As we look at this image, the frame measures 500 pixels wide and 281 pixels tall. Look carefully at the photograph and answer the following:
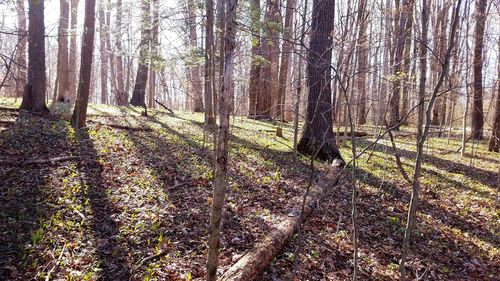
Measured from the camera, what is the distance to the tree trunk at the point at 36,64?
939 cm

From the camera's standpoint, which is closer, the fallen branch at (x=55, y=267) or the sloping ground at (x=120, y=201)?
the fallen branch at (x=55, y=267)

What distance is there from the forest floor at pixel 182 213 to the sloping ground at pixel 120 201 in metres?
0.02

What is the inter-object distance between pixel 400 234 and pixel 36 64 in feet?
32.1

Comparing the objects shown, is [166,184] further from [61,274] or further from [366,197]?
[366,197]

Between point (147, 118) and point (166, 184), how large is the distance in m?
6.49

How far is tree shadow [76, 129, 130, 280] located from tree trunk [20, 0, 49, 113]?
3.52 meters

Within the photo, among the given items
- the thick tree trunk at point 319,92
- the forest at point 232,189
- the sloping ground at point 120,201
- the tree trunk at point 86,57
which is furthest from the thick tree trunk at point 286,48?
the tree trunk at point 86,57

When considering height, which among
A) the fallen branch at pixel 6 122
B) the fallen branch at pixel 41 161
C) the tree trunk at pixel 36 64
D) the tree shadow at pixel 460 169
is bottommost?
the tree shadow at pixel 460 169

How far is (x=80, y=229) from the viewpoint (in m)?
4.52

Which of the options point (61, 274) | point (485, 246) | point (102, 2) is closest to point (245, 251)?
point (61, 274)

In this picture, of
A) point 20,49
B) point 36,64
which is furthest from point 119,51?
point 20,49

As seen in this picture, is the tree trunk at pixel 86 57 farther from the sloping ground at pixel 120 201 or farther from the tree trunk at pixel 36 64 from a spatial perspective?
the tree trunk at pixel 36 64

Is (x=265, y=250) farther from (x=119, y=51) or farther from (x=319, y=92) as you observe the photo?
(x=119, y=51)

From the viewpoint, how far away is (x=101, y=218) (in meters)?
4.85
